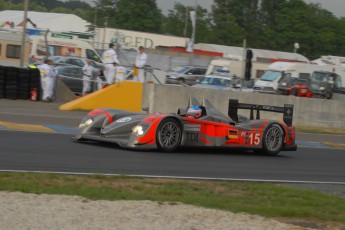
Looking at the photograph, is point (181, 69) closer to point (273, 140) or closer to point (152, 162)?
point (273, 140)

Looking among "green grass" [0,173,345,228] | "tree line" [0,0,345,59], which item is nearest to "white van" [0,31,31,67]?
"green grass" [0,173,345,228]

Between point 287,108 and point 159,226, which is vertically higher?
point 287,108

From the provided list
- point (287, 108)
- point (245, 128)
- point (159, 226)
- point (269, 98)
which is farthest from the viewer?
point (269, 98)

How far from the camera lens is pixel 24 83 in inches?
918

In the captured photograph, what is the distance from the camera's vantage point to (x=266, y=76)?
41.6m

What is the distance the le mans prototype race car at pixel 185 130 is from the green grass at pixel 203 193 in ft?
9.87

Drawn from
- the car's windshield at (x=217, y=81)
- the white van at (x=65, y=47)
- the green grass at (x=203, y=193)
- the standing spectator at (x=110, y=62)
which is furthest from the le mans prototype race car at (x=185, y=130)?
the white van at (x=65, y=47)

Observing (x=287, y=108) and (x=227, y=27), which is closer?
(x=287, y=108)

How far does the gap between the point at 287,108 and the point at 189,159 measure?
10.4ft

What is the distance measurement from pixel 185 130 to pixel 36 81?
1072 cm

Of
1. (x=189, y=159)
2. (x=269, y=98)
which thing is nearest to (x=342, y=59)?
(x=269, y=98)

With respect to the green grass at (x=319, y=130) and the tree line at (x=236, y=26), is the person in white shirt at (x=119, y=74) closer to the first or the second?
the green grass at (x=319, y=130)

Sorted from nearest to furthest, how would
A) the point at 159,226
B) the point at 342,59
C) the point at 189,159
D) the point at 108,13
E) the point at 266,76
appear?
the point at 159,226 < the point at 189,159 < the point at 266,76 < the point at 342,59 < the point at 108,13

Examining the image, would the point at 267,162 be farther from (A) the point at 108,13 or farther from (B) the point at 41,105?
(A) the point at 108,13
